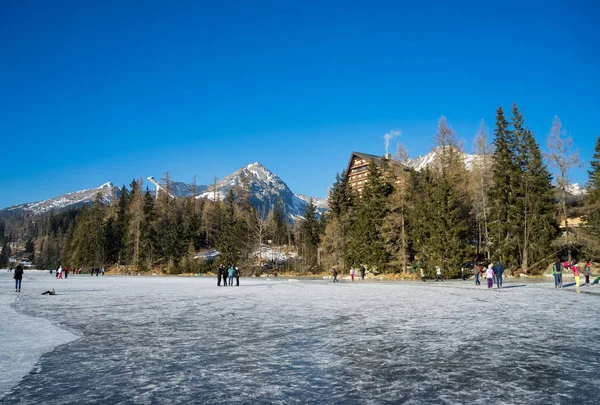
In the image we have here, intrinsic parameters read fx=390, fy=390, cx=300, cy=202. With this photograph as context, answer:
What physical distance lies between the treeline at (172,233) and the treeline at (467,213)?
786 inches

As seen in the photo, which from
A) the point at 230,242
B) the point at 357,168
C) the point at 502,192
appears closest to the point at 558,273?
the point at 502,192

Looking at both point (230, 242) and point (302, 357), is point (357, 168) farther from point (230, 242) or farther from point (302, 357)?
point (302, 357)

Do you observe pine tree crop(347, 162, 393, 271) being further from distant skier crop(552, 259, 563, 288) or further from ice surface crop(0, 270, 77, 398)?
ice surface crop(0, 270, 77, 398)

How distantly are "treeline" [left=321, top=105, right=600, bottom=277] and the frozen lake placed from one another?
88.5 ft

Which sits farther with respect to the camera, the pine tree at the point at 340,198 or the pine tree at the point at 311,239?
the pine tree at the point at 311,239

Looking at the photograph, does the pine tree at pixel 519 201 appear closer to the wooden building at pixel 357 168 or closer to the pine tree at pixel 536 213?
the pine tree at pixel 536 213

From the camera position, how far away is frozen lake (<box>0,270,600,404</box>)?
5.59 m

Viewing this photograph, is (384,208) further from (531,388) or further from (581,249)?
(531,388)

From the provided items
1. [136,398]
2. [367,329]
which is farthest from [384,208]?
[136,398]

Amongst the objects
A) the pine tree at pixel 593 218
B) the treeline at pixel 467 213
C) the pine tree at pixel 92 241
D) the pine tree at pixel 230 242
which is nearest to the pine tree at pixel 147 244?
the pine tree at pixel 92 241

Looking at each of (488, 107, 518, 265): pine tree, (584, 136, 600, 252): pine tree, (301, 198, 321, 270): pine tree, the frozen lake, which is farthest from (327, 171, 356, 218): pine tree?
the frozen lake

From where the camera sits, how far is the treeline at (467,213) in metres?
39.7

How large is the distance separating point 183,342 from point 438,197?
119ft

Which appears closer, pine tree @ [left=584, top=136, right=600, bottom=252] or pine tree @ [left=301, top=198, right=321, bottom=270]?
pine tree @ [left=584, top=136, right=600, bottom=252]
